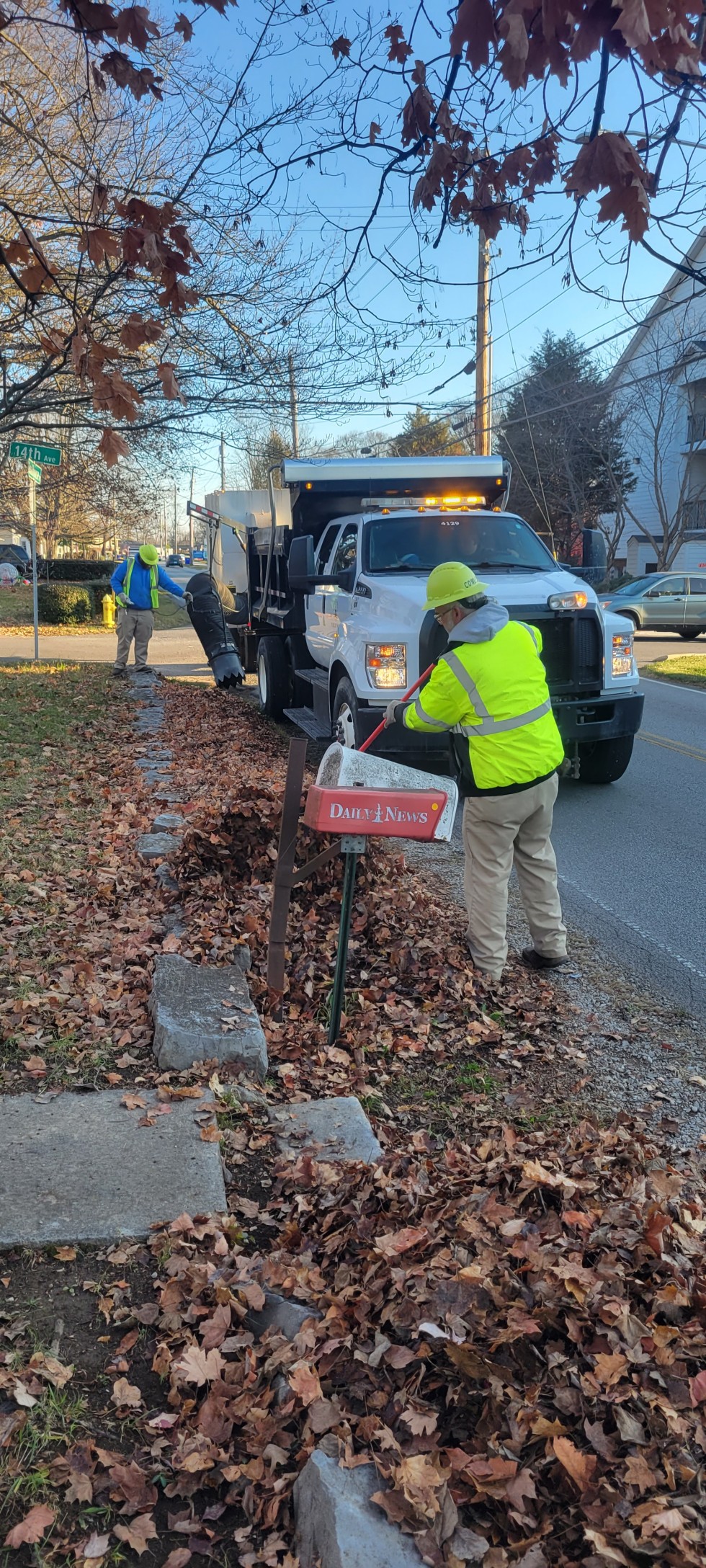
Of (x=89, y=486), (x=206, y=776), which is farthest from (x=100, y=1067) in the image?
(x=89, y=486)

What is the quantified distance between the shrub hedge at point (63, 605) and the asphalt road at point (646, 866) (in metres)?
21.1

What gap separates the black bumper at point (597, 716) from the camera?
838cm

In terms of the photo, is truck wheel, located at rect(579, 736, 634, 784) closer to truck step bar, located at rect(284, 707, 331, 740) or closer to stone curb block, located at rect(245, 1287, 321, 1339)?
truck step bar, located at rect(284, 707, 331, 740)

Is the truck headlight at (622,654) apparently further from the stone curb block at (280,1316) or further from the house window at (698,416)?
the house window at (698,416)

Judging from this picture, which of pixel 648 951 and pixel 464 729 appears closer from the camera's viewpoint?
pixel 464 729

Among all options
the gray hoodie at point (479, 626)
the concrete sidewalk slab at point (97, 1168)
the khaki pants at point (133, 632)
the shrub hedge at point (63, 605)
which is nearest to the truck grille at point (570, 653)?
the gray hoodie at point (479, 626)

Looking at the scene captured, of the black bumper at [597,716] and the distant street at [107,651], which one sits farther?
the distant street at [107,651]

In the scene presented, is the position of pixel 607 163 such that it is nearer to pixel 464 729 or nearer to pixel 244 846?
pixel 464 729

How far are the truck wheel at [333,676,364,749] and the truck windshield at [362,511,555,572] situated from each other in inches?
45.3

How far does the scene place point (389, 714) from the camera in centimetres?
535

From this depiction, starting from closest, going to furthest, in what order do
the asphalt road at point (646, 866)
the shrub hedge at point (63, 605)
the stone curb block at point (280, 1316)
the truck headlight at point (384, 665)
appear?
the stone curb block at point (280, 1316)
the asphalt road at point (646, 866)
the truck headlight at point (384, 665)
the shrub hedge at point (63, 605)

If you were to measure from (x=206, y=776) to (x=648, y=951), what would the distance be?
426cm

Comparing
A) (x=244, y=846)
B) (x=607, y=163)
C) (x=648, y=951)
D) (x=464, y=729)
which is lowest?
(x=648, y=951)

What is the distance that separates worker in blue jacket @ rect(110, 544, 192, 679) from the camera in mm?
15391
